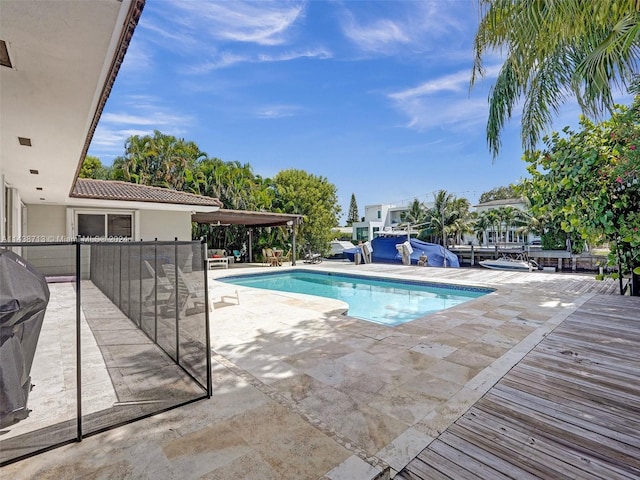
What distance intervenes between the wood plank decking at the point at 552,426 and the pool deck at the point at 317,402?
0.15m

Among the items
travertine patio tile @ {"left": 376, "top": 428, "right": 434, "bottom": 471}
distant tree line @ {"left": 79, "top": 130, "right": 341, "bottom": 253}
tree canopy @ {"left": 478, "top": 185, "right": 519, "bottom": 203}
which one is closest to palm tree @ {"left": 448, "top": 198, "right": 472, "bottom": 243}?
distant tree line @ {"left": 79, "top": 130, "right": 341, "bottom": 253}

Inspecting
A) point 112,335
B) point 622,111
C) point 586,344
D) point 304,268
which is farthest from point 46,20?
point 304,268

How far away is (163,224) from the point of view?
13289 mm

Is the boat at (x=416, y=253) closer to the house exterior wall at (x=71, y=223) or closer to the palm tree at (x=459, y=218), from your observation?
the house exterior wall at (x=71, y=223)

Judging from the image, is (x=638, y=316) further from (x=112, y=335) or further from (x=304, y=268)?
(x=304, y=268)

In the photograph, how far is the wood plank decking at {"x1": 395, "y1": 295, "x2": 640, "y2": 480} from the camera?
6.95 feet

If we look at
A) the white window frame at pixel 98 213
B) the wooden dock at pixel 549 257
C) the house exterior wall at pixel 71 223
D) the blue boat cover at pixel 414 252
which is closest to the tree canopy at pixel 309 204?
the blue boat cover at pixel 414 252

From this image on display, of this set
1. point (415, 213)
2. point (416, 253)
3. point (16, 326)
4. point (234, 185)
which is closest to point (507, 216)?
point (415, 213)

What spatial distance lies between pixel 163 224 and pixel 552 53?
43.3 ft

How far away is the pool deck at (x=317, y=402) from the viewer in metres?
2.15

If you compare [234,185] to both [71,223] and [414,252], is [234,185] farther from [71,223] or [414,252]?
[414,252]

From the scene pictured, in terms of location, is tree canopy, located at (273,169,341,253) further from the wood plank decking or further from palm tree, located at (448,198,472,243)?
palm tree, located at (448,198,472,243)

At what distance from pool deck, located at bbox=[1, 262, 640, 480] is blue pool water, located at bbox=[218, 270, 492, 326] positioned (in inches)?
111

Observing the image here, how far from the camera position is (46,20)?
7.12 ft
